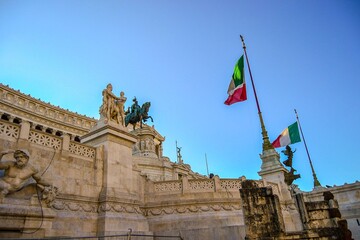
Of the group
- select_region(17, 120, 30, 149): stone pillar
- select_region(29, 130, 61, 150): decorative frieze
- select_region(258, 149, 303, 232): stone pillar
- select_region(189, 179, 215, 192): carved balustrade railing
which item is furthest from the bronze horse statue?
select_region(17, 120, 30, 149): stone pillar

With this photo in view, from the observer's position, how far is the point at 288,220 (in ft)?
49.3

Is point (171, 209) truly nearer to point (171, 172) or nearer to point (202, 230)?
point (202, 230)

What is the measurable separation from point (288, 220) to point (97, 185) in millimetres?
10666

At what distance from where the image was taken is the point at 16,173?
8.27 m

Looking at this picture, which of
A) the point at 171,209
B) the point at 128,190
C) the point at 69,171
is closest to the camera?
the point at 69,171

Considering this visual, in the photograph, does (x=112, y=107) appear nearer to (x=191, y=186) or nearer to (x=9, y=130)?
(x=9, y=130)

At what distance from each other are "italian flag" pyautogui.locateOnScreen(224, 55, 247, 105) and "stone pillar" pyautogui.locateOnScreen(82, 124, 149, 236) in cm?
900

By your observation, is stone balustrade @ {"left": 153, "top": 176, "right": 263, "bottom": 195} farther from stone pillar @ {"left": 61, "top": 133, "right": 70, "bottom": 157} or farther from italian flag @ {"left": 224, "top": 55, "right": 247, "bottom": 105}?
italian flag @ {"left": 224, "top": 55, "right": 247, "bottom": 105}

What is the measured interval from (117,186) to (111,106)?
166 inches

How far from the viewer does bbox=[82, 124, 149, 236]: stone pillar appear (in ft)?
35.4

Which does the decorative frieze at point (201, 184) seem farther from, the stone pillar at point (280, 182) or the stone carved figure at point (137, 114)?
the stone carved figure at point (137, 114)

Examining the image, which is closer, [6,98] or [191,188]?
[191,188]

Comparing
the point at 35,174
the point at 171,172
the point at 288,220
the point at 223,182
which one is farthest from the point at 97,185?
the point at 171,172

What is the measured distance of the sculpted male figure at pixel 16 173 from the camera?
7961 mm
